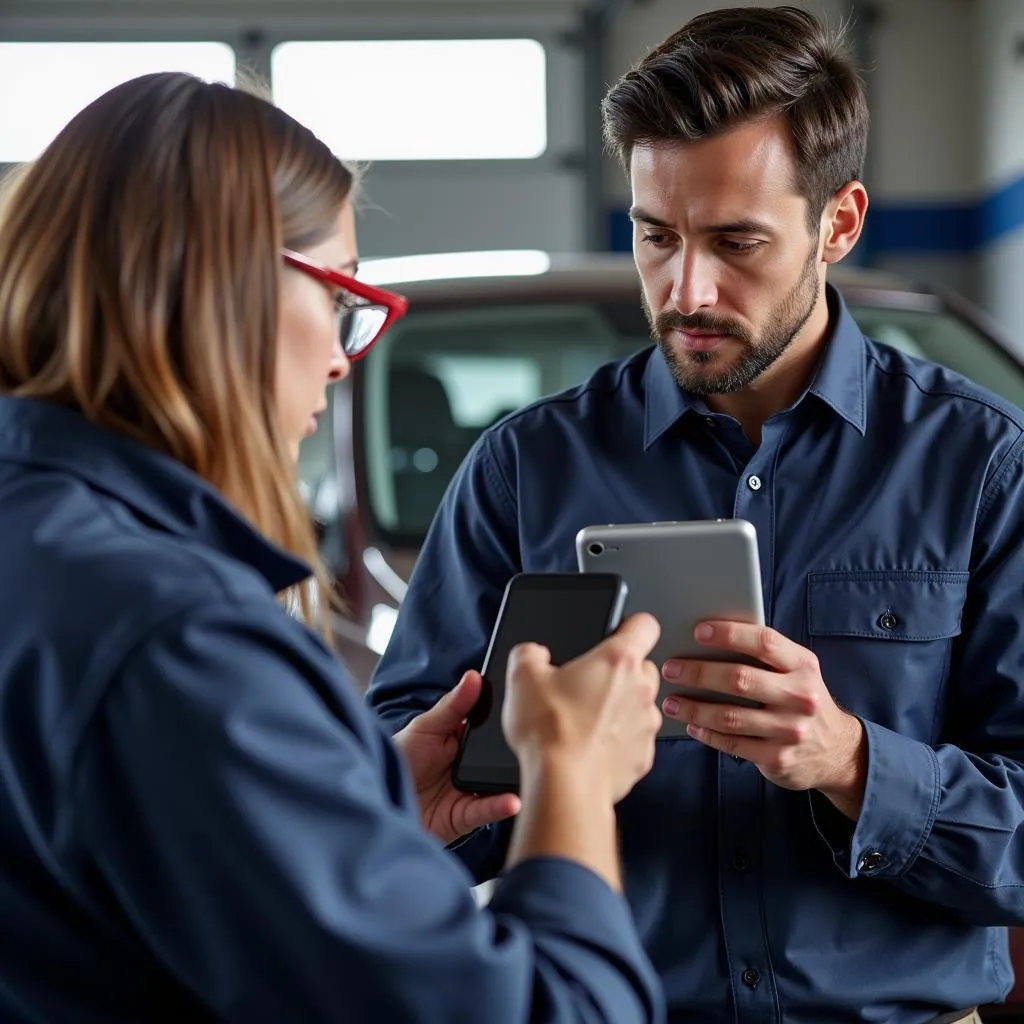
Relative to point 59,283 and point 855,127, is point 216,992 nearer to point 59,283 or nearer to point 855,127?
point 59,283

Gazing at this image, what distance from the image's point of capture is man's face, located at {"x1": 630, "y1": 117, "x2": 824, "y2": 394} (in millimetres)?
1866

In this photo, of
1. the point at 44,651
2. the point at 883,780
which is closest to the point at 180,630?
the point at 44,651

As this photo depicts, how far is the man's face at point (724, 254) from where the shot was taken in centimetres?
187

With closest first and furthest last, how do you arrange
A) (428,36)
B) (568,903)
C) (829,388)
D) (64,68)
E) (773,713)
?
(568,903) < (773,713) < (829,388) < (64,68) < (428,36)

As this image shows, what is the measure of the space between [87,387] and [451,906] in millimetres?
436

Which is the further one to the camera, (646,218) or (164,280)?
(646,218)

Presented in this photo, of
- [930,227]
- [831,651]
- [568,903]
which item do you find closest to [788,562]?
[831,651]

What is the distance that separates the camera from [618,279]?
12.3 feet

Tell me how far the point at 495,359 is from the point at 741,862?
7.31 feet

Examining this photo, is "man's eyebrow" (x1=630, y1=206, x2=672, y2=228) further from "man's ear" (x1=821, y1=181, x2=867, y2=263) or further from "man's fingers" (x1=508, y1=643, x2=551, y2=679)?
"man's fingers" (x1=508, y1=643, x2=551, y2=679)

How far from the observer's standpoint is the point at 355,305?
1.31 meters

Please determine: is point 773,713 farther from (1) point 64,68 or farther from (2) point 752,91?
(1) point 64,68

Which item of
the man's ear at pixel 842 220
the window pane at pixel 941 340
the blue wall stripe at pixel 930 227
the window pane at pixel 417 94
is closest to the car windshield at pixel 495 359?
the window pane at pixel 941 340

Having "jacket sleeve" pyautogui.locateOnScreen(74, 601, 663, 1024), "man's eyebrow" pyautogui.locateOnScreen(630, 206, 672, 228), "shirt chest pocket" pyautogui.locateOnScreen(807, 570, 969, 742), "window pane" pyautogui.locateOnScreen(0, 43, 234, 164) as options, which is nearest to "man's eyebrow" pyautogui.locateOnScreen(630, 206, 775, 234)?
"man's eyebrow" pyautogui.locateOnScreen(630, 206, 672, 228)
